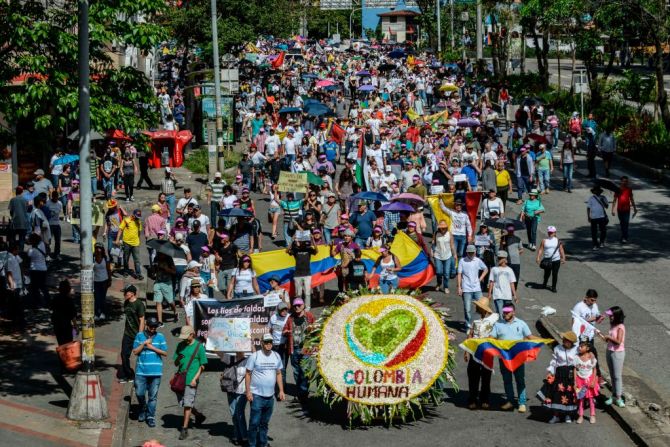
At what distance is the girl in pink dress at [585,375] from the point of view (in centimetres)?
1577

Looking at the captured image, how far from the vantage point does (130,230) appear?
2422 cm

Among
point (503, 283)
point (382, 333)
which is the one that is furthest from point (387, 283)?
point (382, 333)

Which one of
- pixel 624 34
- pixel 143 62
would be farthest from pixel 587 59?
pixel 143 62

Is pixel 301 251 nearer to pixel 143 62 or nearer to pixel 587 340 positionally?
pixel 587 340

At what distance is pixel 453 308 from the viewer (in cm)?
2209

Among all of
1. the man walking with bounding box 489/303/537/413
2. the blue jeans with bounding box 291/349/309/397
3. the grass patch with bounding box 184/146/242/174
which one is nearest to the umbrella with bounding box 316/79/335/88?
the grass patch with bounding box 184/146/242/174

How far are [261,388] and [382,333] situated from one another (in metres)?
2.24

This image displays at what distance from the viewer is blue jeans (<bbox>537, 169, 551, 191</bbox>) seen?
107 ft

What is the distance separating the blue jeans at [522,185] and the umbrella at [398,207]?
28.2 feet

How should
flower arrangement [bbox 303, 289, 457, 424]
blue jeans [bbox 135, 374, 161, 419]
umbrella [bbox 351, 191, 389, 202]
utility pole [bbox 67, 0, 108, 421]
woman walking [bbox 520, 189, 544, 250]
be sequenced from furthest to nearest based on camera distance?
woman walking [bbox 520, 189, 544, 250]
umbrella [bbox 351, 191, 389, 202]
utility pole [bbox 67, 0, 108, 421]
blue jeans [bbox 135, 374, 161, 419]
flower arrangement [bbox 303, 289, 457, 424]

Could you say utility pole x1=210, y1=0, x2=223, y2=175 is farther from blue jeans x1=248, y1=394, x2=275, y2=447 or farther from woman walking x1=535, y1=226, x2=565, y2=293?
blue jeans x1=248, y1=394, x2=275, y2=447

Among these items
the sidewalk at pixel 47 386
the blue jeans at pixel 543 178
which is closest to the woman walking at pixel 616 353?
the sidewalk at pixel 47 386

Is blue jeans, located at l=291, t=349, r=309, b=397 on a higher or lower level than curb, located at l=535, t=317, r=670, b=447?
higher

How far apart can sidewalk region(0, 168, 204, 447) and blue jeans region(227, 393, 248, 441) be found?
63.0 inches
